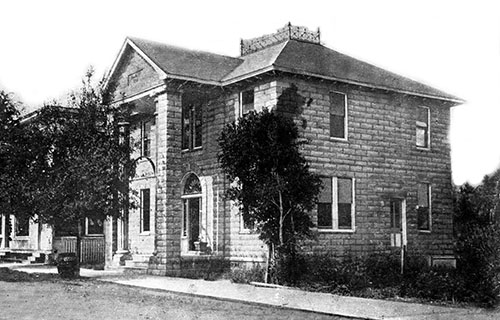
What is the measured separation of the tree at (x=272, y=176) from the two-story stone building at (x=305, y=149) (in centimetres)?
282

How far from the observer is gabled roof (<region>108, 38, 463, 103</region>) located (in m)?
22.5

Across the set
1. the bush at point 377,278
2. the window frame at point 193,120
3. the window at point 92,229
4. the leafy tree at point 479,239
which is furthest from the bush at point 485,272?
the window at point 92,229

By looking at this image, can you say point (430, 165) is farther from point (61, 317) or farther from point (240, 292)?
point (61, 317)

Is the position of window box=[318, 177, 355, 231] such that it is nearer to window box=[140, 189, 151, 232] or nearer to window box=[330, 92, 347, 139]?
window box=[330, 92, 347, 139]

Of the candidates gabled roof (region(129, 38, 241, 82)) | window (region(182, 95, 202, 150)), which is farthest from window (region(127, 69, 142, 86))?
window (region(182, 95, 202, 150))

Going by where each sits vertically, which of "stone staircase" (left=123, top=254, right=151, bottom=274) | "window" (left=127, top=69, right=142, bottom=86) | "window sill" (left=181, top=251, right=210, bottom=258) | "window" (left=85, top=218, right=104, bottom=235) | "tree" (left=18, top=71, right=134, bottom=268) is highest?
"window" (left=127, top=69, right=142, bottom=86)

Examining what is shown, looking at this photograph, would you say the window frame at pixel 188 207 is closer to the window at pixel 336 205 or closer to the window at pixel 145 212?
the window at pixel 145 212

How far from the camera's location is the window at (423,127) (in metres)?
25.6

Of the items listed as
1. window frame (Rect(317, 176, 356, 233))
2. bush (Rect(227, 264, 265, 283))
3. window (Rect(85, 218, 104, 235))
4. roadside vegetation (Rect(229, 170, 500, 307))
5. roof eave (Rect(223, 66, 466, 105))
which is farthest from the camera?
window (Rect(85, 218, 104, 235))

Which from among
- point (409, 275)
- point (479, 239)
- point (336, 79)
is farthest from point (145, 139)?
point (479, 239)

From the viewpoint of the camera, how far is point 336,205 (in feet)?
74.3

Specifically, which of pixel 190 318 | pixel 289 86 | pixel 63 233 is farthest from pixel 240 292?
pixel 63 233

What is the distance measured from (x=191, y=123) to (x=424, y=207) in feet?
30.7

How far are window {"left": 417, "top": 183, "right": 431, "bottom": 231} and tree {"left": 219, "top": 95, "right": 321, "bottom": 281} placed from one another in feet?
24.2
